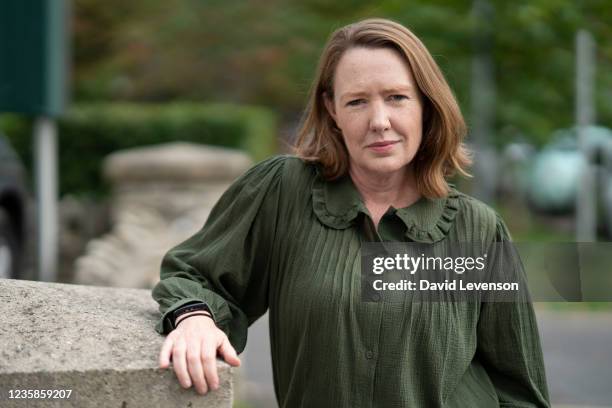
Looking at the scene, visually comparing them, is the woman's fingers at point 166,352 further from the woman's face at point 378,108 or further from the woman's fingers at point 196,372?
the woman's face at point 378,108

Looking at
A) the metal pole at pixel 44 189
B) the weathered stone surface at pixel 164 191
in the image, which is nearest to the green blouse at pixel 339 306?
the metal pole at pixel 44 189

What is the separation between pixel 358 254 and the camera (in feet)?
7.46

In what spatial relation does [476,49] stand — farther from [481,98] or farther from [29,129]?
[29,129]

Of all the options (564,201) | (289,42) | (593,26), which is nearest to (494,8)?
(593,26)

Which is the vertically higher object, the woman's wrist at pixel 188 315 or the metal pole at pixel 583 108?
the metal pole at pixel 583 108

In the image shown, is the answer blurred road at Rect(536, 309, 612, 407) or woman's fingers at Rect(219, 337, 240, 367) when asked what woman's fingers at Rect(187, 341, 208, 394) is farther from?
blurred road at Rect(536, 309, 612, 407)

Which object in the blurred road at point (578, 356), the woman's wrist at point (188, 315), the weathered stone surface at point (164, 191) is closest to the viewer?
the woman's wrist at point (188, 315)

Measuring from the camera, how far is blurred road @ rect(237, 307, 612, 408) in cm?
640

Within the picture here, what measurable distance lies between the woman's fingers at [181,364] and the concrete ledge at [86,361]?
0.6 inches

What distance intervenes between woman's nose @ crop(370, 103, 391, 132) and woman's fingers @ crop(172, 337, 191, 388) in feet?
2.17

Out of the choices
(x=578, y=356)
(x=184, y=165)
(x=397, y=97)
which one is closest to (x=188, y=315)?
(x=397, y=97)

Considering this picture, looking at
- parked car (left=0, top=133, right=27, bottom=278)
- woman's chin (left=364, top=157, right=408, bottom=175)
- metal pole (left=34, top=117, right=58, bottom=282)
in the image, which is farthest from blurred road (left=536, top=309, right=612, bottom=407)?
woman's chin (left=364, top=157, right=408, bottom=175)

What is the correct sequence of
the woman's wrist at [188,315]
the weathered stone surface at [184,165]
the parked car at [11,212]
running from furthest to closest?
the weathered stone surface at [184,165] → the parked car at [11,212] → the woman's wrist at [188,315]

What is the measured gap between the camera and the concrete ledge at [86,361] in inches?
74.7
